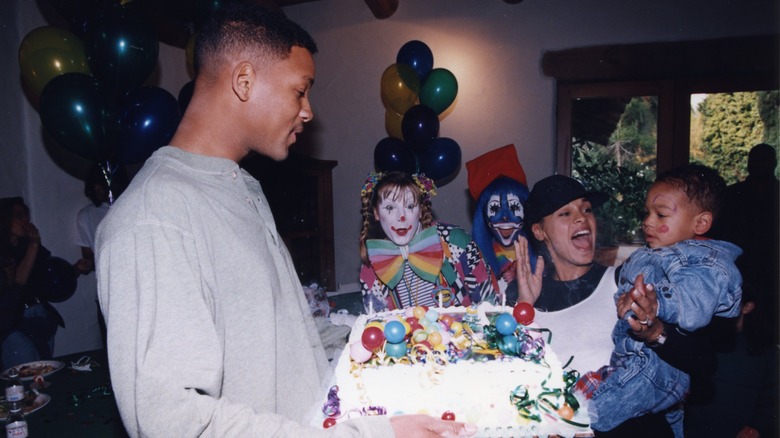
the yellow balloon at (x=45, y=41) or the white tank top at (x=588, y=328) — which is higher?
the yellow balloon at (x=45, y=41)

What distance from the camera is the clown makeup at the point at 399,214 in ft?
9.72

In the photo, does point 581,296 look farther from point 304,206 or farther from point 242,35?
point 304,206

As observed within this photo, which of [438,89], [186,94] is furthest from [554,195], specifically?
[186,94]

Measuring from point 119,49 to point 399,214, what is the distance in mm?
2119

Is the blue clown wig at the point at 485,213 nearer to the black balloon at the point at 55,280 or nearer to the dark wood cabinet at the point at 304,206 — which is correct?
the dark wood cabinet at the point at 304,206

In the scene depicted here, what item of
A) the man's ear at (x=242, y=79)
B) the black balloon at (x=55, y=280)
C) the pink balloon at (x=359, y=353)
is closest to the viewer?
the man's ear at (x=242, y=79)

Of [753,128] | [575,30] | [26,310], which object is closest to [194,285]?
[26,310]

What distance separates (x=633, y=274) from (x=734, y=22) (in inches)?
152

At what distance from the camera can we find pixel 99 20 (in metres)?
2.86

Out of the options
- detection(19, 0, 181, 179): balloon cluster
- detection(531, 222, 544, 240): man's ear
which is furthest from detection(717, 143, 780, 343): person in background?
detection(19, 0, 181, 179): balloon cluster

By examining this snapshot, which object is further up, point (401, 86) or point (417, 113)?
point (401, 86)

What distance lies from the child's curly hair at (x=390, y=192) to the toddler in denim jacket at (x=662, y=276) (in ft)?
4.84

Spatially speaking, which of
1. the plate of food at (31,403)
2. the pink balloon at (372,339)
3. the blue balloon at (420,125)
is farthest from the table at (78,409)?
the blue balloon at (420,125)

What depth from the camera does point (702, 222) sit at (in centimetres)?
183
